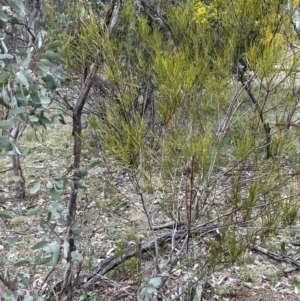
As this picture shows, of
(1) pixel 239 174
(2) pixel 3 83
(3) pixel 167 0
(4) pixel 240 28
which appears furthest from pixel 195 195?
(3) pixel 167 0

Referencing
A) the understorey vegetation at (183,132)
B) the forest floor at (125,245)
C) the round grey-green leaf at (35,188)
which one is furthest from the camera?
the forest floor at (125,245)

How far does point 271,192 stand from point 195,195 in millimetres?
329

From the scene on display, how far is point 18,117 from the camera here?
4.24ft

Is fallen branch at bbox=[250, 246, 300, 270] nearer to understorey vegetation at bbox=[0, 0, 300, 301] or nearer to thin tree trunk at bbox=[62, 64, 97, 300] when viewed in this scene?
understorey vegetation at bbox=[0, 0, 300, 301]

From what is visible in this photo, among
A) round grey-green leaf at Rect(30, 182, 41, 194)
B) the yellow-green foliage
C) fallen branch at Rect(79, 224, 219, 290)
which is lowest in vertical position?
fallen branch at Rect(79, 224, 219, 290)

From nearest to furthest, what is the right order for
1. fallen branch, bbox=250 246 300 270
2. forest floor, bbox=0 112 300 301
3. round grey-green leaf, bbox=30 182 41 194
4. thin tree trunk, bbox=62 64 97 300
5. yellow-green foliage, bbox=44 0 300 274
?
1. round grey-green leaf, bbox=30 182 41 194
2. yellow-green foliage, bbox=44 0 300 274
3. thin tree trunk, bbox=62 64 97 300
4. forest floor, bbox=0 112 300 301
5. fallen branch, bbox=250 246 300 270

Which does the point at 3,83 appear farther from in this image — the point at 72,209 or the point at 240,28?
the point at 240,28

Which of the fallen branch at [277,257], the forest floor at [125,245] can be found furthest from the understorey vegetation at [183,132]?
the fallen branch at [277,257]

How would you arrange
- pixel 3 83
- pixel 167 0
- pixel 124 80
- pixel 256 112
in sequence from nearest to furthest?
pixel 3 83 < pixel 124 80 < pixel 256 112 < pixel 167 0

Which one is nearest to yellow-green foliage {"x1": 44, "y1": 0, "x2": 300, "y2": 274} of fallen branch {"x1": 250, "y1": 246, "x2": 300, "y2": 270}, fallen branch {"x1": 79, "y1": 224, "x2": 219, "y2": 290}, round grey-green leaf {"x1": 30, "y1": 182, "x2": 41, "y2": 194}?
round grey-green leaf {"x1": 30, "y1": 182, "x2": 41, "y2": 194}

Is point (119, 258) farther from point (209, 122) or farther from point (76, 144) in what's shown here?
point (209, 122)

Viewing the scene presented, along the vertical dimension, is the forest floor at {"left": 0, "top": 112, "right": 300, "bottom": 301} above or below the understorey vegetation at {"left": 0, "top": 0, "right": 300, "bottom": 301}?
below

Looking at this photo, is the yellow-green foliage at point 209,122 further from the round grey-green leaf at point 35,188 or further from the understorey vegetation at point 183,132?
the round grey-green leaf at point 35,188

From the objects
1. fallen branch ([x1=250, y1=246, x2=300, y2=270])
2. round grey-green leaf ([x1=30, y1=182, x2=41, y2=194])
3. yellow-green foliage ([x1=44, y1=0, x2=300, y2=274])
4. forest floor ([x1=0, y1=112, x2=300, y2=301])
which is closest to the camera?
round grey-green leaf ([x1=30, y1=182, x2=41, y2=194])
